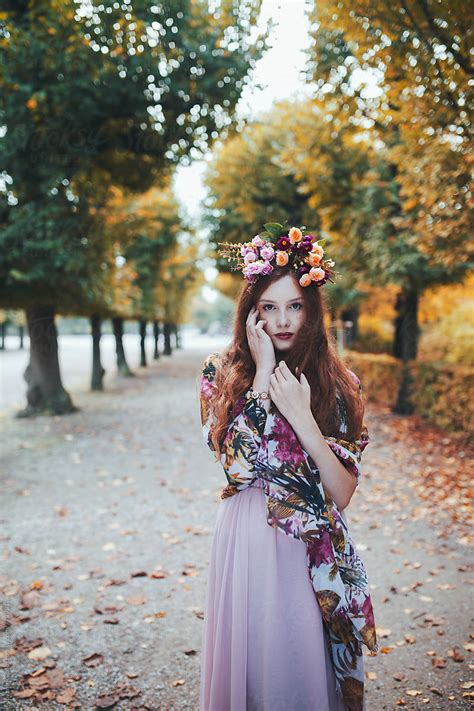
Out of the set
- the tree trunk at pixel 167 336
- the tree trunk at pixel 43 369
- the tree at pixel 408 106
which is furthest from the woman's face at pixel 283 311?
the tree trunk at pixel 167 336

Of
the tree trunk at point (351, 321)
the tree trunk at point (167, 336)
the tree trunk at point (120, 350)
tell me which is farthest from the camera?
the tree trunk at point (167, 336)

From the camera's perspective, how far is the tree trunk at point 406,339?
11.9m

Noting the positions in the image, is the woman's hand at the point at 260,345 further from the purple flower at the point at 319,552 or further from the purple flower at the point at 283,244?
the purple flower at the point at 319,552

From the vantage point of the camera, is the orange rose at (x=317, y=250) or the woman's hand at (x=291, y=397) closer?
the woman's hand at (x=291, y=397)

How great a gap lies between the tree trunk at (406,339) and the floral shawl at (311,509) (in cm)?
998

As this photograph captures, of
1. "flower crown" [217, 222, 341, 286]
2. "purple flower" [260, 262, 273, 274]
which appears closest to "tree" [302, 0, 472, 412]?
"flower crown" [217, 222, 341, 286]

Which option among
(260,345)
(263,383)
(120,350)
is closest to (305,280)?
(260,345)

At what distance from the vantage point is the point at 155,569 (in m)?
4.89

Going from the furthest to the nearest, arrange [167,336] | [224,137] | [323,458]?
[167,336]
[224,137]
[323,458]

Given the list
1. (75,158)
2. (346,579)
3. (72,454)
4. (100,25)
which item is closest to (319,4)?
(100,25)

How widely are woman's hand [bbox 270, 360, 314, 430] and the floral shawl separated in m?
0.08

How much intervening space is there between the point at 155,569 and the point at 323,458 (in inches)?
133

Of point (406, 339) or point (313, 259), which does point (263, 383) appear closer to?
point (313, 259)

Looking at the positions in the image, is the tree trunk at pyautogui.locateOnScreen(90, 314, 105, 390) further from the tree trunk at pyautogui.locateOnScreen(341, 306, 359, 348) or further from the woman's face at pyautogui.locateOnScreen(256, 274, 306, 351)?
the woman's face at pyautogui.locateOnScreen(256, 274, 306, 351)
